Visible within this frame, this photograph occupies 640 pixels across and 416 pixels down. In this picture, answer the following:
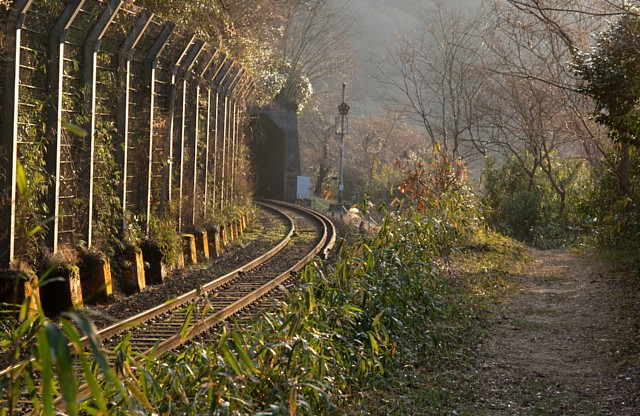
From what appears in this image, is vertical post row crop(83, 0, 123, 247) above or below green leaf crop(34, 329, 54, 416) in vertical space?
above

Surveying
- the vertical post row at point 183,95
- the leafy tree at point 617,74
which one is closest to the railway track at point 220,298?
the vertical post row at point 183,95

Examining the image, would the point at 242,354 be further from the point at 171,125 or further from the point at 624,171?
the point at 624,171

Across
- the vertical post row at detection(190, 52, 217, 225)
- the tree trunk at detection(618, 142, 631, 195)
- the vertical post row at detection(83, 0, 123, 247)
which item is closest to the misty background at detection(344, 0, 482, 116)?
the vertical post row at detection(190, 52, 217, 225)

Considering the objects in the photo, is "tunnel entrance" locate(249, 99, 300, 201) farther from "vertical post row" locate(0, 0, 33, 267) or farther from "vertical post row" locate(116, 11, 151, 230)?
"vertical post row" locate(0, 0, 33, 267)

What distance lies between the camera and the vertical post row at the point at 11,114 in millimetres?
9547

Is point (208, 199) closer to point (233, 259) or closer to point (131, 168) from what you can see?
point (233, 259)

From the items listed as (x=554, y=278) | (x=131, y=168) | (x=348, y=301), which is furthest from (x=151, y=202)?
(x=348, y=301)

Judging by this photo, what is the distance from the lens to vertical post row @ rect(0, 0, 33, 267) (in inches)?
376

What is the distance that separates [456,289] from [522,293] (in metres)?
1.13

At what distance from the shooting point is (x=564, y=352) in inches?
338

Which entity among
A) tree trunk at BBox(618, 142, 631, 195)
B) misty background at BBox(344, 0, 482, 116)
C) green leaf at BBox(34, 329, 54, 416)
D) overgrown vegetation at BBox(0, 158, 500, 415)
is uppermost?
A: misty background at BBox(344, 0, 482, 116)

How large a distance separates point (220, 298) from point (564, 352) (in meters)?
4.63

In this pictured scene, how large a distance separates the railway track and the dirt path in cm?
234

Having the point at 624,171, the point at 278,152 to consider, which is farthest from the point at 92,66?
the point at 278,152
